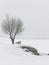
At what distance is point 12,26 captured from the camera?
139ft

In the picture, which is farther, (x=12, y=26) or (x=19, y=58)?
(x=12, y=26)

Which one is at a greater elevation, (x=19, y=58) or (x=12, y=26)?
(x=19, y=58)

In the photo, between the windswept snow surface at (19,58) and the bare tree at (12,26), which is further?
the bare tree at (12,26)

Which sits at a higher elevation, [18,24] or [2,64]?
[2,64]

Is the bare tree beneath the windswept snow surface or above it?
beneath

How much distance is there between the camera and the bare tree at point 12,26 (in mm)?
40834

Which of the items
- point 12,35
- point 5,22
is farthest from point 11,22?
point 12,35

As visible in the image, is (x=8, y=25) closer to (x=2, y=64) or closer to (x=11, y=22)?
(x=11, y=22)

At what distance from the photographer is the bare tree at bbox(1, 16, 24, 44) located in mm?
40834

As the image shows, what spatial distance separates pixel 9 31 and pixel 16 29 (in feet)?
5.34

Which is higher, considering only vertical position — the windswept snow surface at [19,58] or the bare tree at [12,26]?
the windswept snow surface at [19,58]

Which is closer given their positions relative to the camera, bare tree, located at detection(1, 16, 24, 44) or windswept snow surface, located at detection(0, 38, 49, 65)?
windswept snow surface, located at detection(0, 38, 49, 65)

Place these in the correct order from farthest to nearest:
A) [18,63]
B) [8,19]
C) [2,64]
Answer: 1. [8,19]
2. [18,63]
3. [2,64]

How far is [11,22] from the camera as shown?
4412 centimetres
